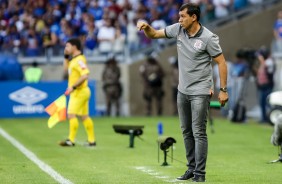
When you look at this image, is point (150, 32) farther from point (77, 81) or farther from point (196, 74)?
point (77, 81)

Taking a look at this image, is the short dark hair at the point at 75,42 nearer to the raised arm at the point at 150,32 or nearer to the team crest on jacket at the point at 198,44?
the raised arm at the point at 150,32

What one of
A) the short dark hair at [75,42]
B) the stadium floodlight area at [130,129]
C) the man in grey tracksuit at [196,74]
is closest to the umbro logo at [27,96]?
the short dark hair at [75,42]

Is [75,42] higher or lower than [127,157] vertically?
higher

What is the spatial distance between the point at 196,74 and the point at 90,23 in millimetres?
19615

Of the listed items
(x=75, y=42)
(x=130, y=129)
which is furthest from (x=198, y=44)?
(x=75, y=42)

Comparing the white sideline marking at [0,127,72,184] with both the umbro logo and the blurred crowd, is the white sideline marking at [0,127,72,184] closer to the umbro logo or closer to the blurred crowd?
the umbro logo

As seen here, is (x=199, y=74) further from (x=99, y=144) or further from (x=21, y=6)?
(x=21, y=6)

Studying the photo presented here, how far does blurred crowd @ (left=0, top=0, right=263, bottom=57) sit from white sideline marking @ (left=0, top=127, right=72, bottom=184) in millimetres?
9926

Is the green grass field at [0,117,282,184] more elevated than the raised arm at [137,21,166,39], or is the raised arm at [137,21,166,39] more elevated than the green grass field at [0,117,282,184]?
the raised arm at [137,21,166,39]

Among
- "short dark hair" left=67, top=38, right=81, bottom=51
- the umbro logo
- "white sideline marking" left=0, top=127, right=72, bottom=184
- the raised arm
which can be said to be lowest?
the umbro logo

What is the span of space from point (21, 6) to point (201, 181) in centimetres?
2233

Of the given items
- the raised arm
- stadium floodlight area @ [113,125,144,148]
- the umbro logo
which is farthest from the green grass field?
the umbro logo

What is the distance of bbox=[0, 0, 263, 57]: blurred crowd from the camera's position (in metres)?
31.1

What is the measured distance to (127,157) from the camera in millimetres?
16062
